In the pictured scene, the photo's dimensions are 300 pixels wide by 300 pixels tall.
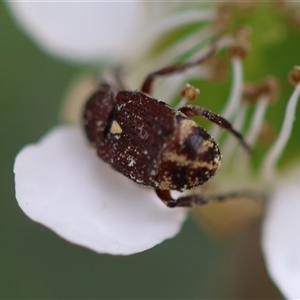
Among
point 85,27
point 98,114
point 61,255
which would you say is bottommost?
point 61,255

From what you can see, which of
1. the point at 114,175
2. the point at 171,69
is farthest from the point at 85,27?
the point at 114,175

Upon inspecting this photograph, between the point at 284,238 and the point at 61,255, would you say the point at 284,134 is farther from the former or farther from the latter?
the point at 61,255

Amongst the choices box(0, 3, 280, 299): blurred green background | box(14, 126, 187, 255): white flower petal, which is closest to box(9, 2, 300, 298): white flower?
box(14, 126, 187, 255): white flower petal

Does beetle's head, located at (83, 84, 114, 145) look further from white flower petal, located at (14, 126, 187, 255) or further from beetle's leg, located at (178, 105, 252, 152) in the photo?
beetle's leg, located at (178, 105, 252, 152)

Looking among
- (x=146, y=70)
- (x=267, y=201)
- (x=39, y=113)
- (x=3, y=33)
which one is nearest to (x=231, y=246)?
(x=267, y=201)

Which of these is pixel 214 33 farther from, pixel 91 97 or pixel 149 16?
pixel 91 97

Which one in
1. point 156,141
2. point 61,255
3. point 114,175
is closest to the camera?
point 156,141
